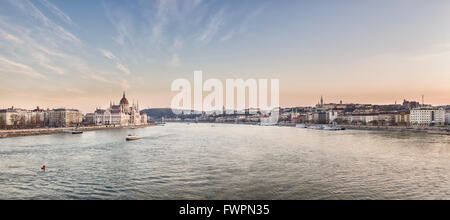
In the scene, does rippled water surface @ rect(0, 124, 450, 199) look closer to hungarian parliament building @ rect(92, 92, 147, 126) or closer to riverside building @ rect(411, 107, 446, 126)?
riverside building @ rect(411, 107, 446, 126)

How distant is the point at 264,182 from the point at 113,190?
526 cm

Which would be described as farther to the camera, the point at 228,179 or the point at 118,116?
the point at 118,116

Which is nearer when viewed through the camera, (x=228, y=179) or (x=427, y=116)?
(x=228, y=179)

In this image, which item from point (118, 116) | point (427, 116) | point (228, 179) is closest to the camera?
point (228, 179)

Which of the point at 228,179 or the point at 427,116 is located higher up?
the point at 427,116

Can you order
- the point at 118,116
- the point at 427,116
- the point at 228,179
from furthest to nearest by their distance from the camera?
the point at 118,116 → the point at 427,116 → the point at 228,179

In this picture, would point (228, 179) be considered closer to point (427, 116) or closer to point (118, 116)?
point (427, 116)

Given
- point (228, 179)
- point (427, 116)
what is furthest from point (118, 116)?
point (228, 179)

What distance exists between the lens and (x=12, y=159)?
17.7 m

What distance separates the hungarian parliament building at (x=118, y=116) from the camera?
308ft

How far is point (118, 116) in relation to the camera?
314 feet
